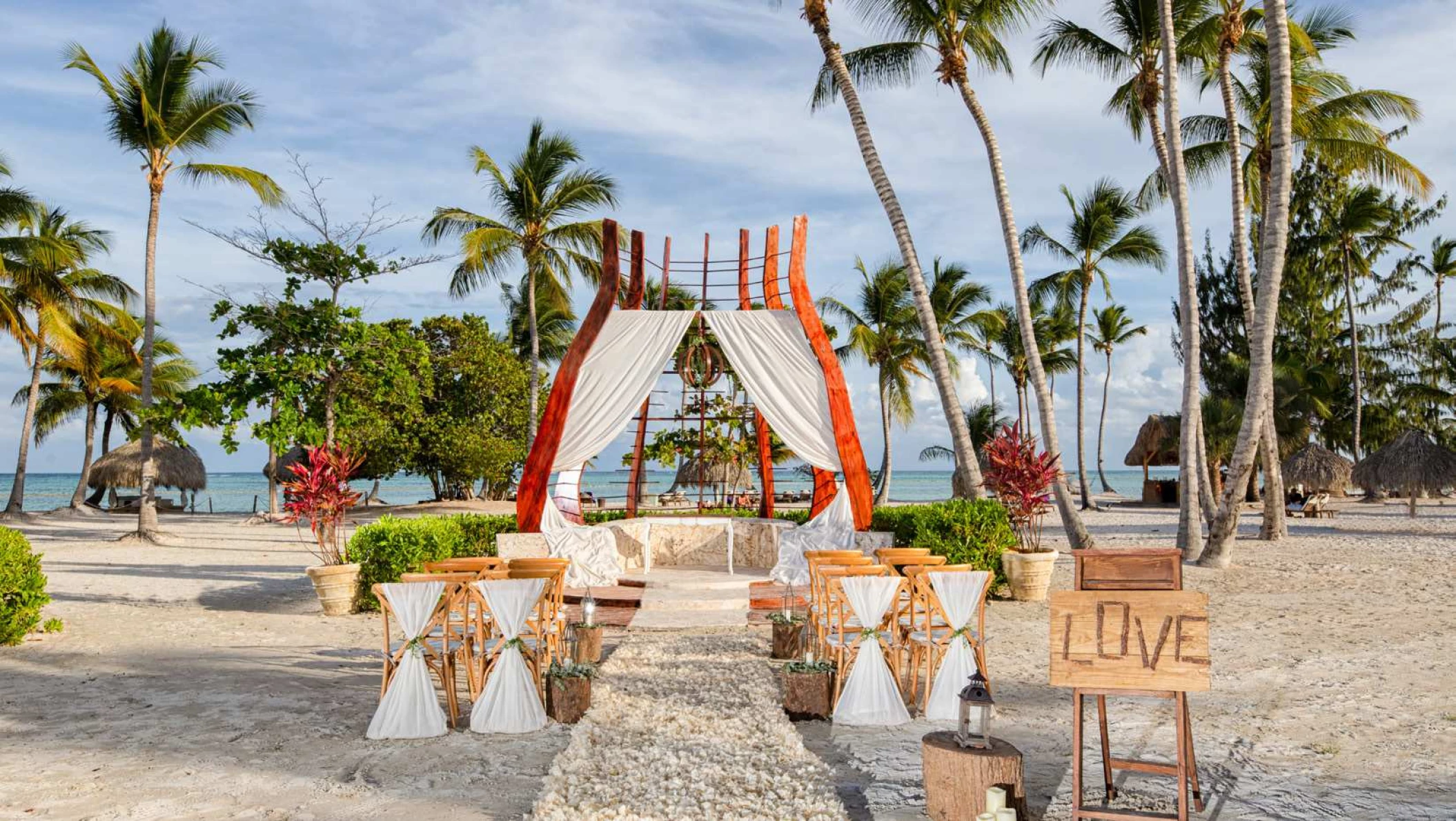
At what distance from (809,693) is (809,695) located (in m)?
0.02

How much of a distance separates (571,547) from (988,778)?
22.5ft

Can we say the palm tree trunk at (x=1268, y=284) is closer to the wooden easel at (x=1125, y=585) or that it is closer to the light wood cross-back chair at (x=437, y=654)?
the wooden easel at (x=1125, y=585)

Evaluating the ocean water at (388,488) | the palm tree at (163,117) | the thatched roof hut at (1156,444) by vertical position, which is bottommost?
the ocean water at (388,488)

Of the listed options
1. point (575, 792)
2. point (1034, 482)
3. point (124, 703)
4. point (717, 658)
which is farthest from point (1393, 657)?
point (124, 703)

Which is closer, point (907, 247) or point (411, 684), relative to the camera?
point (411, 684)

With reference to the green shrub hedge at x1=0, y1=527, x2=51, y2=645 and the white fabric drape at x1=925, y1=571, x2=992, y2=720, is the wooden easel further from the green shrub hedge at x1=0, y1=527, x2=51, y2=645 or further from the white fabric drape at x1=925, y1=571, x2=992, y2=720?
the green shrub hedge at x1=0, y1=527, x2=51, y2=645

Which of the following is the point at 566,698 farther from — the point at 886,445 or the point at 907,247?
the point at 886,445

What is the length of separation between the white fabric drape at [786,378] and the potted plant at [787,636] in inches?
126

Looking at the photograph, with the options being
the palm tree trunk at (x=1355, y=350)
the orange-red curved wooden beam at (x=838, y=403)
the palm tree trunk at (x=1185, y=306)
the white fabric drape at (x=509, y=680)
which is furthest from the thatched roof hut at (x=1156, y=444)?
the white fabric drape at (x=509, y=680)

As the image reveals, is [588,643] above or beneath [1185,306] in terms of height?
beneath

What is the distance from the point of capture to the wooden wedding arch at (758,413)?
33.4 ft

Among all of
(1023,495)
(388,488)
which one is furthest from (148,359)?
Result: (388,488)

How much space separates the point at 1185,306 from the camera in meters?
12.1

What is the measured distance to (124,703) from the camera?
5824mm
